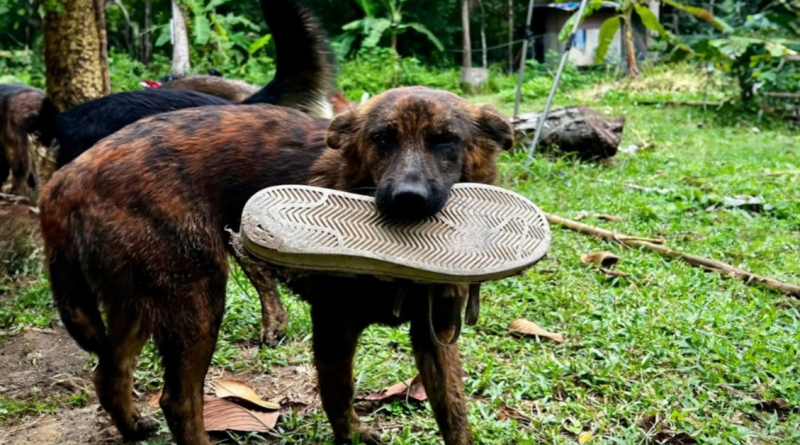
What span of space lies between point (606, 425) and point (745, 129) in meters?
9.46

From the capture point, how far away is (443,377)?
304cm

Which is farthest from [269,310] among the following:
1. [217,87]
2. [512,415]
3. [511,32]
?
[511,32]

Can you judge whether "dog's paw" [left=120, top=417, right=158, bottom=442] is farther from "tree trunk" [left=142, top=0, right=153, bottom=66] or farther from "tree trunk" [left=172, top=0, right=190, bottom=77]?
"tree trunk" [left=142, top=0, right=153, bottom=66]

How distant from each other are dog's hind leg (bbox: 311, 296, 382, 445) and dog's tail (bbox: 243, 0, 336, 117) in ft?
6.47

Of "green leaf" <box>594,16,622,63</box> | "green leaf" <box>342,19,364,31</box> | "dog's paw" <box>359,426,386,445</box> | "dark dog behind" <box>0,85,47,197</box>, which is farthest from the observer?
"green leaf" <box>342,19,364,31</box>

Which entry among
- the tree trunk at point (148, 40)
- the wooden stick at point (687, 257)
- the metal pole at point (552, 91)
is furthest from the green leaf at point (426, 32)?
the wooden stick at point (687, 257)

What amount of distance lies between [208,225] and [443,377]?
1099 millimetres

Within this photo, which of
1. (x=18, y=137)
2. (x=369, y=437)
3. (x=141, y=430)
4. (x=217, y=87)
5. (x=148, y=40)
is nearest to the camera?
(x=369, y=437)

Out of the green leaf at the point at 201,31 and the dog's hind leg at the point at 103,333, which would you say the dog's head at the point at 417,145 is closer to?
the dog's hind leg at the point at 103,333

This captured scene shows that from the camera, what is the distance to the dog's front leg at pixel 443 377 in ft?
9.96

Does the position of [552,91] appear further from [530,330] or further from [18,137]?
[18,137]

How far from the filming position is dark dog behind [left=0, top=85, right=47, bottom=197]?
5.48m

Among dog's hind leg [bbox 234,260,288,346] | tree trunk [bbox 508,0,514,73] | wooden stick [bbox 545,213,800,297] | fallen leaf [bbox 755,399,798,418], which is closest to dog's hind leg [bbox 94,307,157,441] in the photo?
dog's hind leg [bbox 234,260,288,346]

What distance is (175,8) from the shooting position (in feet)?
41.1
